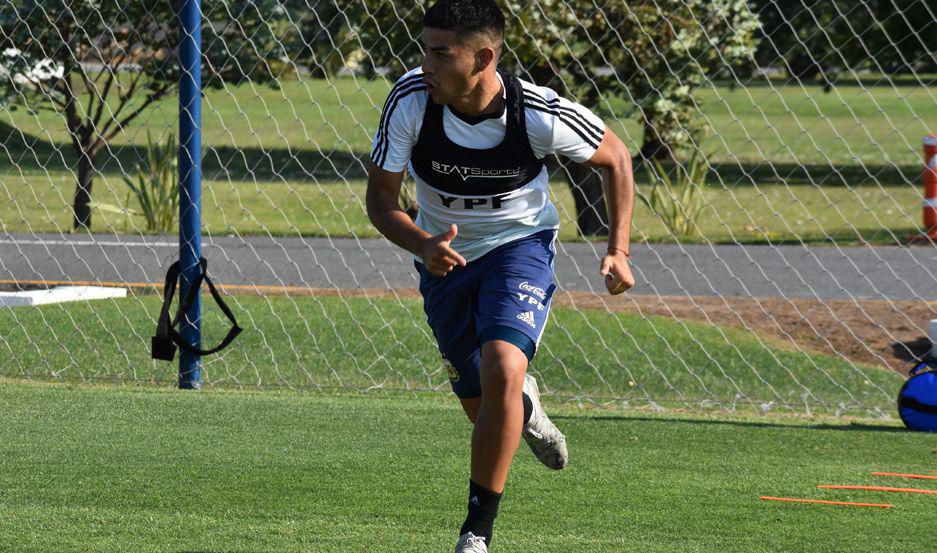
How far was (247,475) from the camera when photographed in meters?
4.88

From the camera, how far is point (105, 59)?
11.5 m

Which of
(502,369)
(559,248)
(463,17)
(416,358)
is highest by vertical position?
(463,17)

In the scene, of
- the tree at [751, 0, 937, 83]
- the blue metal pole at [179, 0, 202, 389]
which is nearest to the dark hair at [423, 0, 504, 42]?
the blue metal pole at [179, 0, 202, 389]

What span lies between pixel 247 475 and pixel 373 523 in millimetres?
832

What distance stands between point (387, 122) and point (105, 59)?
26.8 feet

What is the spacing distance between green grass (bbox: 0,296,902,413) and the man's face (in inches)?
138

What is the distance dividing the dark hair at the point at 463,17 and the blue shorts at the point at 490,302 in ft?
2.37

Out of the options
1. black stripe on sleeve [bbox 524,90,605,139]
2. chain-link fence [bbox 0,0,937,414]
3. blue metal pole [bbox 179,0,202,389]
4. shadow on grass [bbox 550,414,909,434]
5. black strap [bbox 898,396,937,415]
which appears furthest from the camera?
chain-link fence [bbox 0,0,937,414]

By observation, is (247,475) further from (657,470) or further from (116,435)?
(657,470)

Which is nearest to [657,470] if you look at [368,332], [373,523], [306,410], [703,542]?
[703,542]

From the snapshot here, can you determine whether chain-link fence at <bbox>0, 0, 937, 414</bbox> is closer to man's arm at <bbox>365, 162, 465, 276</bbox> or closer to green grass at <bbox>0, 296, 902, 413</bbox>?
green grass at <bbox>0, 296, 902, 413</bbox>

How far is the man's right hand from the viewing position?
365cm

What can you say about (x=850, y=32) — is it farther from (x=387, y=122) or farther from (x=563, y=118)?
(x=387, y=122)

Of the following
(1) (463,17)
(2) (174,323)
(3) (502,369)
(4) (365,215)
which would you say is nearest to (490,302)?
(3) (502,369)
